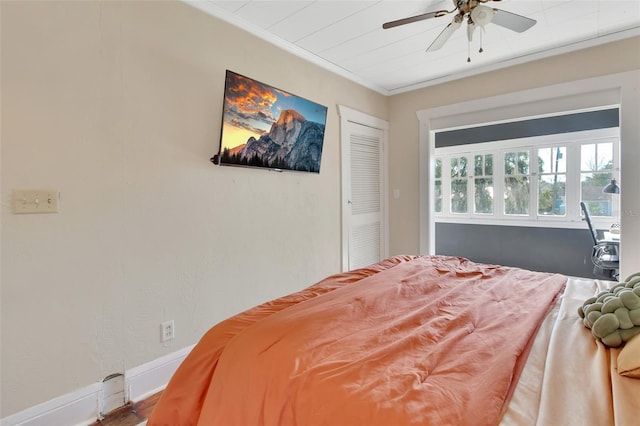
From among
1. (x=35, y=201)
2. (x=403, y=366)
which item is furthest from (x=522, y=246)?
(x=35, y=201)

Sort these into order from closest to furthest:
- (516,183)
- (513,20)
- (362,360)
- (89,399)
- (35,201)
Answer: (362,360), (35,201), (89,399), (513,20), (516,183)

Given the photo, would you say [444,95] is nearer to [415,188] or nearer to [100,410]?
[415,188]

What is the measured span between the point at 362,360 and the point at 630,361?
2.27 feet

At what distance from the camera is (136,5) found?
1.86m

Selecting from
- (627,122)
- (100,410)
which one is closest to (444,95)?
(627,122)

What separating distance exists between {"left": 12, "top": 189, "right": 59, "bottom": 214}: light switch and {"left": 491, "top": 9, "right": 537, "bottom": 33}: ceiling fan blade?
248cm

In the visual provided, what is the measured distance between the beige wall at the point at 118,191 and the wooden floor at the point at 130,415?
216mm

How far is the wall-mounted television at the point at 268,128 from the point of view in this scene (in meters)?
2.24

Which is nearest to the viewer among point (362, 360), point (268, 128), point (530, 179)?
point (362, 360)

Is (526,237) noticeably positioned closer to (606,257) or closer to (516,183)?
(516,183)

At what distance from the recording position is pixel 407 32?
8.26 feet

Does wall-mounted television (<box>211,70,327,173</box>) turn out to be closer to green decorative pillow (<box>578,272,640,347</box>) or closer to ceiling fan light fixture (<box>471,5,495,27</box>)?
ceiling fan light fixture (<box>471,5,495,27</box>)

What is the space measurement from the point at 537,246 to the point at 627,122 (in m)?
2.52

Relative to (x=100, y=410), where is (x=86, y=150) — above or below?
above
